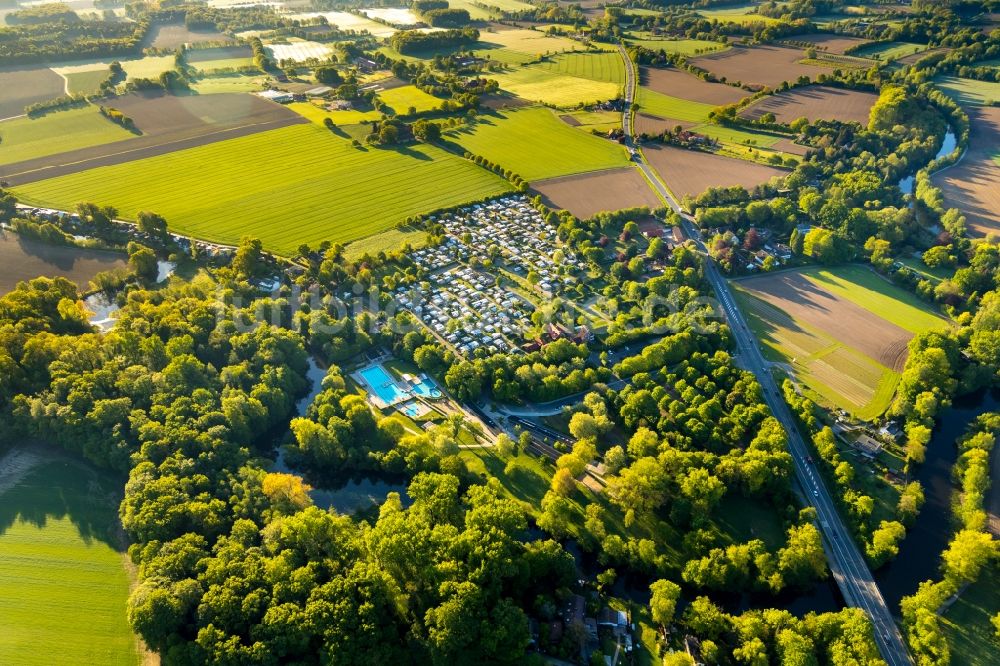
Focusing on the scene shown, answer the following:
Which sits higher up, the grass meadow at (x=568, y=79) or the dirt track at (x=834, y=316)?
the grass meadow at (x=568, y=79)

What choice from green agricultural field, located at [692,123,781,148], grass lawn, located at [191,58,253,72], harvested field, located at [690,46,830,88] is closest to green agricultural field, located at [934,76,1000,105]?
harvested field, located at [690,46,830,88]

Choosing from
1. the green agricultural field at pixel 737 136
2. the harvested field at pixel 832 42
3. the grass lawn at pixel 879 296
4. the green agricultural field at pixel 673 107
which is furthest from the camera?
the harvested field at pixel 832 42

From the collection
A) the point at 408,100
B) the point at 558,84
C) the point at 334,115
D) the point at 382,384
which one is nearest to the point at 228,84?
the point at 334,115

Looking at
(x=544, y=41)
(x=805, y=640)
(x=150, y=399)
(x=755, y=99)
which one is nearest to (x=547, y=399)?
(x=805, y=640)

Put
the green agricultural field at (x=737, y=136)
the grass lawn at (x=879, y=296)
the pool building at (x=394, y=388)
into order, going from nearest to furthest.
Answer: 1. the pool building at (x=394, y=388)
2. the grass lawn at (x=879, y=296)
3. the green agricultural field at (x=737, y=136)

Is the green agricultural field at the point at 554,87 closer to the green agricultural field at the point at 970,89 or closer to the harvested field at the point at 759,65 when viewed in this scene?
the harvested field at the point at 759,65

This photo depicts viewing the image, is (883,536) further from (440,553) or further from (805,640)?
(440,553)

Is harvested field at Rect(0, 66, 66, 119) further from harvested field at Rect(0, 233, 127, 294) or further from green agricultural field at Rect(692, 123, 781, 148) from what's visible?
green agricultural field at Rect(692, 123, 781, 148)

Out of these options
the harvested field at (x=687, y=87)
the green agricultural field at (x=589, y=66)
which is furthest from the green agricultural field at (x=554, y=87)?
the harvested field at (x=687, y=87)
